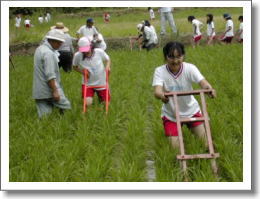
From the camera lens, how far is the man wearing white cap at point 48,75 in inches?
157

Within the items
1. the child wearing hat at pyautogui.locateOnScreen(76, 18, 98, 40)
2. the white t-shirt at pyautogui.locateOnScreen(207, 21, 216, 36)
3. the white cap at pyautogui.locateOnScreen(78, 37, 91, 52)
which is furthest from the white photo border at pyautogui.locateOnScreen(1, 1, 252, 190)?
the white t-shirt at pyautogui.locateOnScreen(207, 21, 216, 36)

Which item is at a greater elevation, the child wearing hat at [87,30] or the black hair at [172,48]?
the child wearing hat at [87,30]

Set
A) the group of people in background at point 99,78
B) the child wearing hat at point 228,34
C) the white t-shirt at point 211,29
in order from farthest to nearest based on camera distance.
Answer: the white t-shirt at point 211,29, the child wearing hat at point 228,34, the group of people in background at point 99,78

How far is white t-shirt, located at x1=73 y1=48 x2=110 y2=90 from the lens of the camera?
456cm

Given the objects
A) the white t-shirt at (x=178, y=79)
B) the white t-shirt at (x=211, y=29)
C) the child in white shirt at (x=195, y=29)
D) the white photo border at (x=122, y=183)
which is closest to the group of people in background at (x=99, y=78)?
the white t-shirt at (x=178, y=79)

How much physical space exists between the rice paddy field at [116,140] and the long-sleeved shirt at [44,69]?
1.05 feet

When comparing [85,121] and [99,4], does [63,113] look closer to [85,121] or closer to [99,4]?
[85,121]

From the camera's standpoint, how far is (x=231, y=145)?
9.98 ft

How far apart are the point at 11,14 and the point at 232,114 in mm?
2445

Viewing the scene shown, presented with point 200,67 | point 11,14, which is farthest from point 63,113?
point 200,67

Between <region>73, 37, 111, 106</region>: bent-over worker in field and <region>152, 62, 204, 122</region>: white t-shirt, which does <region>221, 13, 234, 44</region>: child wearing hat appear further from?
<region>152, 62, 204, 122</region>: white t-shirt

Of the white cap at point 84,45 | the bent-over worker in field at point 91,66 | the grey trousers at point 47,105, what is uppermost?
the white cap at point 84,45

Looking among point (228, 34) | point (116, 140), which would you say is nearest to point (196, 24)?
point (228, 34)

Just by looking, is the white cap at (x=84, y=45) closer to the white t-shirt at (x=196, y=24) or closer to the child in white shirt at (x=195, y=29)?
the child in white shirt at (x=195, y=29)
